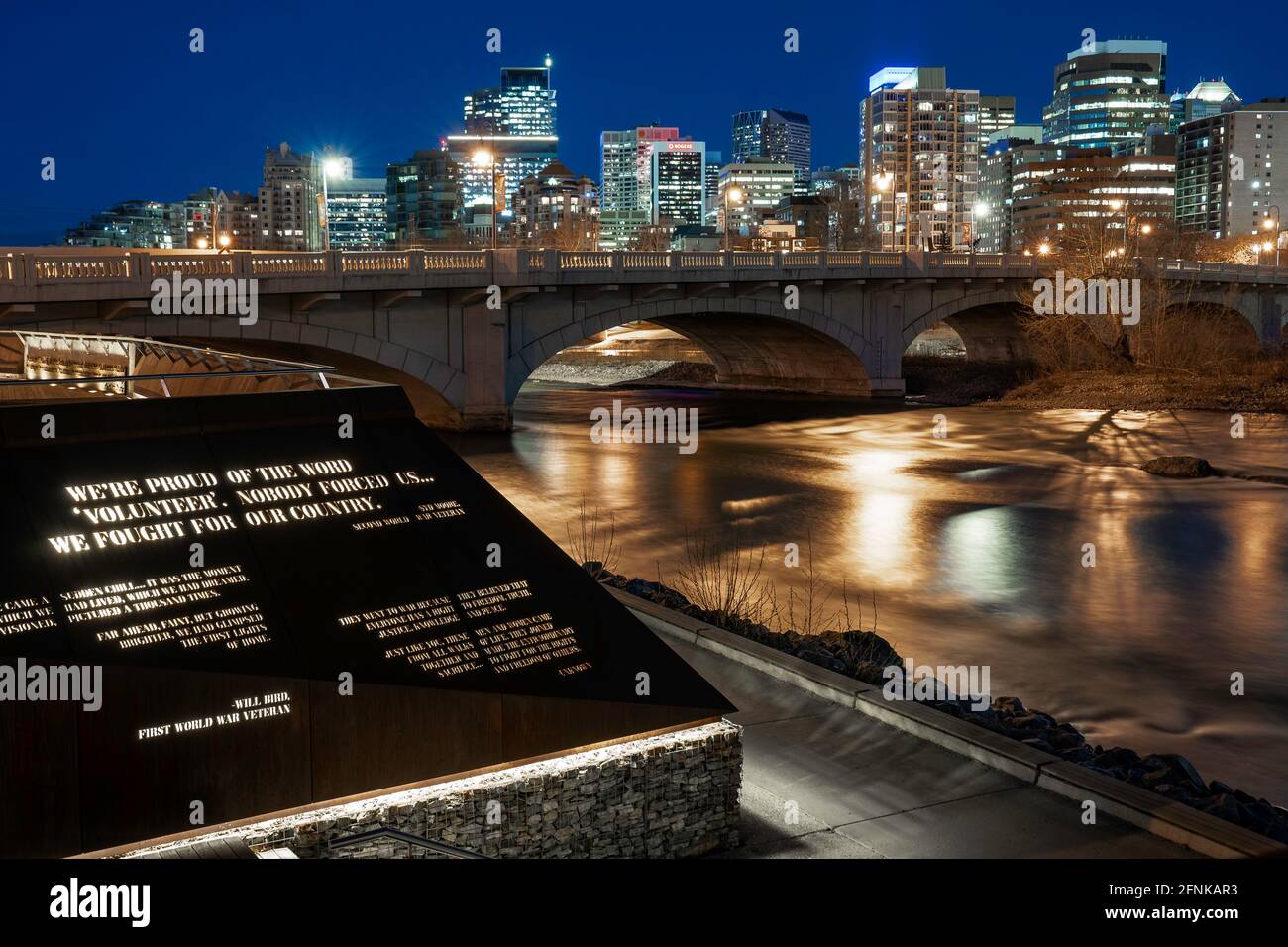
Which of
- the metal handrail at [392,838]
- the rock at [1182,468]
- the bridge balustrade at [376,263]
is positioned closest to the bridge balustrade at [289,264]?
the bridge balustrade at [376,263]

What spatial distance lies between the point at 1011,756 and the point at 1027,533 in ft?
58.3

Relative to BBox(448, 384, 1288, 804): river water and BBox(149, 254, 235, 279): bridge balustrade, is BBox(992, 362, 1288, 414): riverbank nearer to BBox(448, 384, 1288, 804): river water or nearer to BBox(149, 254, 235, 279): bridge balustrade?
BBox(448, 384, 1288, 804): river water

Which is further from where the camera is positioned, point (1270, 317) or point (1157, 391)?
point (1270, 317)

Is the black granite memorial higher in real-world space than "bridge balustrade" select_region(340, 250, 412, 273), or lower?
Result: lower

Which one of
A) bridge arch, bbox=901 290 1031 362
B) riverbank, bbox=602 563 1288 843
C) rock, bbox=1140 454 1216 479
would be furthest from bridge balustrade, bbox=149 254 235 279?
bridge arch, bbox=901 290 1031 362

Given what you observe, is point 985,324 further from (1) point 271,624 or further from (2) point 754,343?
(1) point 271,624

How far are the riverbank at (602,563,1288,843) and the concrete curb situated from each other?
45 centimetres

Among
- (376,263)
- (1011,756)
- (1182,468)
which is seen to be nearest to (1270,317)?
(1182,468)

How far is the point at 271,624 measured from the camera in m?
6.51

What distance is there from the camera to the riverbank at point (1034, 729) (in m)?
9.25

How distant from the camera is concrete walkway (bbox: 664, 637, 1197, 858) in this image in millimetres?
7953

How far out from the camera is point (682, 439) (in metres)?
45.0

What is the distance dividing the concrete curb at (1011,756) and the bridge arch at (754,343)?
33.4 metres
